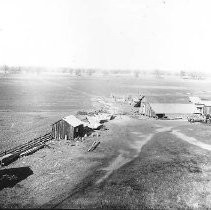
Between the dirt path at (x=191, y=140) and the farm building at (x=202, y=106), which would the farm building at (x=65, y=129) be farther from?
the farm building at (x=202, y=106)

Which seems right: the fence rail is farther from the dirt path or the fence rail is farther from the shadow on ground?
the dirt path

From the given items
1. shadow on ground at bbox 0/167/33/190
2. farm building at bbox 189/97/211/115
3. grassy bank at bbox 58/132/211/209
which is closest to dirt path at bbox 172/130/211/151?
grassy bank at bbox 58/132/211/209

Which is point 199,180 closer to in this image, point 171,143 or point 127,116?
point 171,143

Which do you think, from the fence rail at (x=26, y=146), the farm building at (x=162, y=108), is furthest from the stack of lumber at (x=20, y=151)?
the farm building at (x=162, y=108)

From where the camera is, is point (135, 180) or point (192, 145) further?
point (192, 145)

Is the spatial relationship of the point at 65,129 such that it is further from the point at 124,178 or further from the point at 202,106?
the point at 202,106

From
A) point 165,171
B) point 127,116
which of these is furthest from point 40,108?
point 165,171

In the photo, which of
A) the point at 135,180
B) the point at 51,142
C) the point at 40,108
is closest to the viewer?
the point at 135,180
